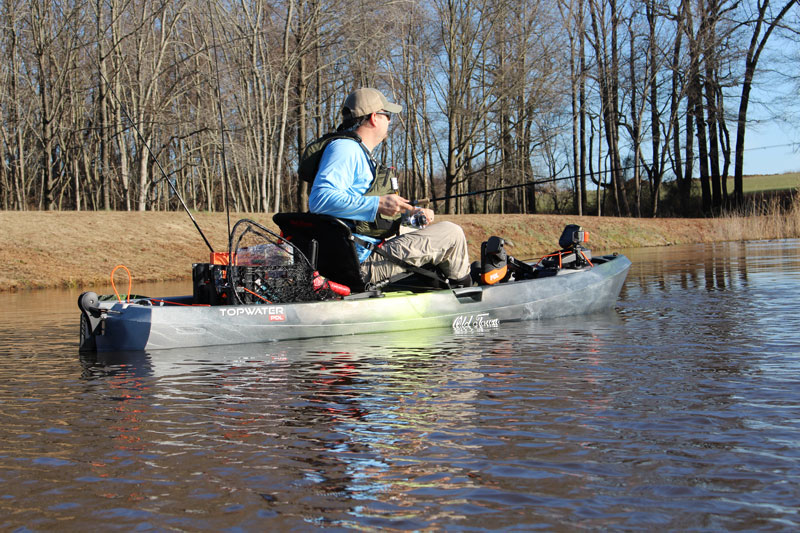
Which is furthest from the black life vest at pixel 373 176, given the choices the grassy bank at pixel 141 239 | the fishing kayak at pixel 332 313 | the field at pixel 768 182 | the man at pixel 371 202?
the field at pixel 768 182

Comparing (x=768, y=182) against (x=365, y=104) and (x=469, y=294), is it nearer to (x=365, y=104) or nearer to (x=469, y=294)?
(x=469, y=294)

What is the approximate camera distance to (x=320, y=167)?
6.35 metres

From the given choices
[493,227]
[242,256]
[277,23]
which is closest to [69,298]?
[242,256]

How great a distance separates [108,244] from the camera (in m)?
18.5

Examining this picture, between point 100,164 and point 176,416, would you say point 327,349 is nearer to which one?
point 176,416

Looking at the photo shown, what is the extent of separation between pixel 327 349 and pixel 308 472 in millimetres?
3251

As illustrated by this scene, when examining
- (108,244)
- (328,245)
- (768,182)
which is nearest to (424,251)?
(328,245)

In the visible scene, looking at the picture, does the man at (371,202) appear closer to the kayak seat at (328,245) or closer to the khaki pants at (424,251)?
the khaki pants at (424,251)

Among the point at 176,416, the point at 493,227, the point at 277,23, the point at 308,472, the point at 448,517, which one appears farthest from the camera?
the point at 277,23

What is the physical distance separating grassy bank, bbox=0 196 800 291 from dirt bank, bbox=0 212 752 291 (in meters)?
0.02

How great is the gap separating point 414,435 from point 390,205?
9.87 feet

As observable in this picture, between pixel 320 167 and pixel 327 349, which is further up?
pixel 320 167

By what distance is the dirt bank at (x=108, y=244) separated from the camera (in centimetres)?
1644

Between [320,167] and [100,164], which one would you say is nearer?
[320,167]
